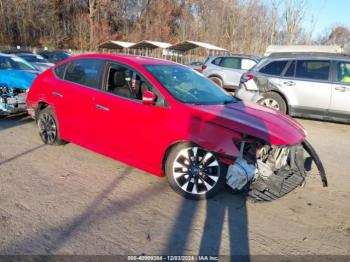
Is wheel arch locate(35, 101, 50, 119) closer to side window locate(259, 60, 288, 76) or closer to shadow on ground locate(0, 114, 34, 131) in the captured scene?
shadow on ground locate(0, 114, 34, 131)

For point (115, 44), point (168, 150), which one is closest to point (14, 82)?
point (168, 150)

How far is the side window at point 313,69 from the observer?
8.45 m

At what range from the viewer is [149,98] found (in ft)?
14.0

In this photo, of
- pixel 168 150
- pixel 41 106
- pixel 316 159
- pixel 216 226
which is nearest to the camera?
pixel 216 226

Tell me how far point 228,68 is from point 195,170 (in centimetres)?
1074

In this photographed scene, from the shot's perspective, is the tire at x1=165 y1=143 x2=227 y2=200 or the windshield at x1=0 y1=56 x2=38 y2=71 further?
the windshield at x1=0 y1=56 x2=38 y2=71

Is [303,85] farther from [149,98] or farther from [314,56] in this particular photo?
[149,98]

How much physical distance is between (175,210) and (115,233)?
80 centimetres

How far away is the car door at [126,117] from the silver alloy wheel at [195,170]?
38 centimetres

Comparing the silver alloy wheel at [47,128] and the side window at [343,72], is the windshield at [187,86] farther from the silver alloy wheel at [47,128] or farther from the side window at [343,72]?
the side window at [343,72]

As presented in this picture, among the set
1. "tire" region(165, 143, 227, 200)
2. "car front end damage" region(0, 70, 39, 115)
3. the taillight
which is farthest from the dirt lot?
the taillight

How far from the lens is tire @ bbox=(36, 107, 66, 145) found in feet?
18.7

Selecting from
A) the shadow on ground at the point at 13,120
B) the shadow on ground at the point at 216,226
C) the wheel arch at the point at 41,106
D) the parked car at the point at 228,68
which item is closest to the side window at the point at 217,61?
the parked car at the point at 228,68

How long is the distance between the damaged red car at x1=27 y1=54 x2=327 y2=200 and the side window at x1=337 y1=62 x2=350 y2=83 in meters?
4.27
